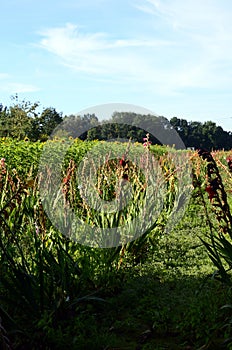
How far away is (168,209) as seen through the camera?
8.20m

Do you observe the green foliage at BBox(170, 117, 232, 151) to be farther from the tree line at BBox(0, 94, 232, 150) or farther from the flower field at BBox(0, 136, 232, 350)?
the flower field at BBox(0, 136, 232, 350)

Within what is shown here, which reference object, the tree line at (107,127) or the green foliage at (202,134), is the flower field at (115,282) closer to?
the tree line at (107,127)

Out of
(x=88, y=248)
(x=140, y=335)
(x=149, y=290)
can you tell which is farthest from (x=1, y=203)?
(x=140, y=335)

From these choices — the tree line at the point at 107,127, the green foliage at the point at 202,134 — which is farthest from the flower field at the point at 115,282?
the green foliage at the point at 202,134

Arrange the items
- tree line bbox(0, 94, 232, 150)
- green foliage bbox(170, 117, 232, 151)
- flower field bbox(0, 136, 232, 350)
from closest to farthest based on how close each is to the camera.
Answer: flower field bbox(0, 136, 232, 350) → tree line bbox(0, 94, 232, 150) → green foliage bbox(170, 117, 232, 151)

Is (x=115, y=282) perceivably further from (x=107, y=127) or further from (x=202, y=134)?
(x=202, y=134)

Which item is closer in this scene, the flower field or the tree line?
the flower field

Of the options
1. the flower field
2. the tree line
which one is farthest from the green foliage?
the flower field

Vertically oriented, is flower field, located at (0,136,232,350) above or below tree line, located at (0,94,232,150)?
below

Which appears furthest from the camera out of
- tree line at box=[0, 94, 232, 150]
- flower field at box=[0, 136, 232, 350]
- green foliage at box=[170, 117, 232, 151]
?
green foliage at box=[170, 117, 232, 151]

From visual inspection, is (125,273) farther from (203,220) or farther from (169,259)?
(203,220)

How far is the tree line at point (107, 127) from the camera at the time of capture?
34.5 ft

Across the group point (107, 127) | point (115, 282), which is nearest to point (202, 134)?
point (107, 127)

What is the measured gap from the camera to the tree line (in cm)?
1052
